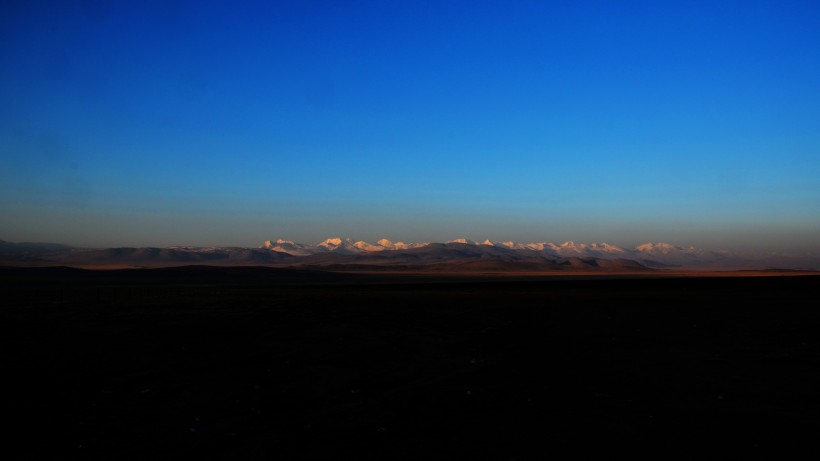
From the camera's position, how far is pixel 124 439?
9469mm

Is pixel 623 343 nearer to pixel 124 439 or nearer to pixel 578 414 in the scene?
pixel 578 414

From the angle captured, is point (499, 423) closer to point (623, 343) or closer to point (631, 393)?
point (631, 393)

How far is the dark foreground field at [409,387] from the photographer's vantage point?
9.09m

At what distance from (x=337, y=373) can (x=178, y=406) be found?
4.27 m

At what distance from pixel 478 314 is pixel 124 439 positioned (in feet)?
70.4

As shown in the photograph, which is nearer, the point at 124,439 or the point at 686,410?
the point at 124,439

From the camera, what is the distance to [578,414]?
1040 centimetres

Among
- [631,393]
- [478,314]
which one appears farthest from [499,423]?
[478,314]

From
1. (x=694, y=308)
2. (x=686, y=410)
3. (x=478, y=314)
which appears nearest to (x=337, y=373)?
(x=686, y=410)

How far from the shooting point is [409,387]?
13.0 m

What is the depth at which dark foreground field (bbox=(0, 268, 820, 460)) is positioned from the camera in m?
9.09

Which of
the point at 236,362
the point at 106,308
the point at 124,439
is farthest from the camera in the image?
the point at 106,308

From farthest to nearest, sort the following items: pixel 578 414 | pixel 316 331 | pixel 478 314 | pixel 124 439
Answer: pixel 478 314 < pixel 316 331 < pixel 578 414 < pixel 124 439

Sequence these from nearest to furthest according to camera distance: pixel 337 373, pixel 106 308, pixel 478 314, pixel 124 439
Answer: pixel 124 439 → pixel 337 373 → pixel 478 314 → pixel 106 308
